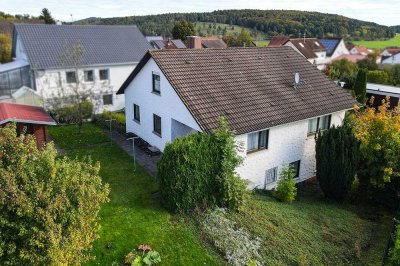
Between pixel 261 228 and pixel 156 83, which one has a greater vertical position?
pixel 156 83

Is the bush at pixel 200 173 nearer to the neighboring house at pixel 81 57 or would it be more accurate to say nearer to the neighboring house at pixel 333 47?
the neighboring house at pixel 81 57

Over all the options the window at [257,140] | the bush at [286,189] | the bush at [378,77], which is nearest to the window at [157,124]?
the window at [257,140]

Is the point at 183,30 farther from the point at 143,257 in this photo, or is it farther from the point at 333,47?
the point at 143,257

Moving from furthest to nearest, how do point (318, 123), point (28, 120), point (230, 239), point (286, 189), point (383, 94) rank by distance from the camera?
point (383, 94) < point (318, 123) < point (28, 120) < point (286, 189) < point (230, 239)

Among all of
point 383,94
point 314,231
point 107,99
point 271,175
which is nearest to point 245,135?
point 271,175

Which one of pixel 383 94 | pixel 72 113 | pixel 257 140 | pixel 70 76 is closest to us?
pixel 257 140

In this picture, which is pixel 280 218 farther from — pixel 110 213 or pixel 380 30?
pixel 380 30

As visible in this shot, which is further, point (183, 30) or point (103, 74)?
point (183, 30)

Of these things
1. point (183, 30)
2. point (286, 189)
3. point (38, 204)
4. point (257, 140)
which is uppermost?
point (183, 30)
